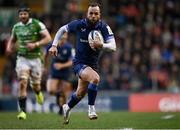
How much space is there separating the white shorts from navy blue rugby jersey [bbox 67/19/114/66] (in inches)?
124

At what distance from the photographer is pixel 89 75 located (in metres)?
14.2

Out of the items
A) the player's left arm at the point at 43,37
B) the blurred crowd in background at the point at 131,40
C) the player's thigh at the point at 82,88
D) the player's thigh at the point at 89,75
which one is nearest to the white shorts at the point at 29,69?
the player's left arm at the point at 43,37

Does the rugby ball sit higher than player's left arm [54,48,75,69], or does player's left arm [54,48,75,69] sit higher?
the rugby ball

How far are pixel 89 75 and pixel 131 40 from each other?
16.1m

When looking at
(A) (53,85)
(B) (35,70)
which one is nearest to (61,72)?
(A) (53,85)

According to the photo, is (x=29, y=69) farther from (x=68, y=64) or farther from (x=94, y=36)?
(x=94, y=36)

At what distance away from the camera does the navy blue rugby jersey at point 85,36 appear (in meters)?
14.4

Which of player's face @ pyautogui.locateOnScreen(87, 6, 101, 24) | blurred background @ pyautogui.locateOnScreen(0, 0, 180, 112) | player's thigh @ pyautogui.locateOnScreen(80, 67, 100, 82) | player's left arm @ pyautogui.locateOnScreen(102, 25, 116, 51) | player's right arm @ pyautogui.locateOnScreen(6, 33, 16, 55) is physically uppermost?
player's face @ pyautogui.locateOnScreen(87, 6, 101, 24)

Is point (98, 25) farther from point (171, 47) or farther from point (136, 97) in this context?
point (171, 47)

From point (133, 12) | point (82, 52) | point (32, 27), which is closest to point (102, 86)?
point (133, 12)

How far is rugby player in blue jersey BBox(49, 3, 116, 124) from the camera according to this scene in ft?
46.3

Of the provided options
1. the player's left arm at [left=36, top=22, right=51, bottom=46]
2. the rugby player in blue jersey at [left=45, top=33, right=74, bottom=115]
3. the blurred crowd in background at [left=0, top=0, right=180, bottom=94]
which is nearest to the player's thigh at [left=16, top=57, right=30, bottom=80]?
the player's left arm at [left=36, top=22, right=51, bottom=46]

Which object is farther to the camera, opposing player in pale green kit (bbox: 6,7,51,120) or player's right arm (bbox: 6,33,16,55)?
player's right arm (bbox: 6,33,16,55)

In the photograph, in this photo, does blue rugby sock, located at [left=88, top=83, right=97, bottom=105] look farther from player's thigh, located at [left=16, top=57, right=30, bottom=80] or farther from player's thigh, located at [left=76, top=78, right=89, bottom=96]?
player's thigh, located at [left=16, top=57, right=30, bottom=80]
